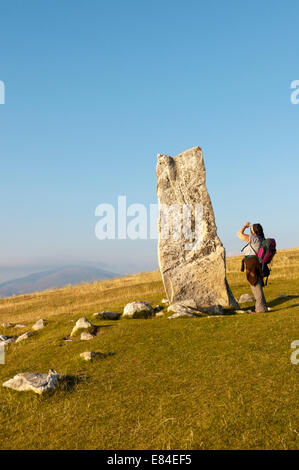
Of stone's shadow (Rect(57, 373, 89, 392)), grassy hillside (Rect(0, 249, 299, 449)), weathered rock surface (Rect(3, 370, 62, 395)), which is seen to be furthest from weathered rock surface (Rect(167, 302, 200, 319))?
weathered rock surface (Rect(3, 370, 62, 395))

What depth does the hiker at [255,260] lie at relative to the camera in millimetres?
17109

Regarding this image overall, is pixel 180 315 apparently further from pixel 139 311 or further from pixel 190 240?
pixel 190 240

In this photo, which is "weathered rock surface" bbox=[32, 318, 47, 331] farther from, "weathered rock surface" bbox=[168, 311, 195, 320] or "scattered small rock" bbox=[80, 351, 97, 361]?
"scattered small rock" bbox=[80, 351, 97, 361]

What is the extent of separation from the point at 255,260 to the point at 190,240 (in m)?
4.62

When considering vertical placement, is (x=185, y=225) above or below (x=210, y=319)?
above

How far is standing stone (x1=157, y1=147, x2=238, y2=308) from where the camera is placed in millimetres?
20359

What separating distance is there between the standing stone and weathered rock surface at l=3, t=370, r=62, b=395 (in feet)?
33.7

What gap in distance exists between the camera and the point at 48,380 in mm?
10422

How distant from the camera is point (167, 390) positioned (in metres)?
9.56

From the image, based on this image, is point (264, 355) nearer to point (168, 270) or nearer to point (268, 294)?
point (168, 270)

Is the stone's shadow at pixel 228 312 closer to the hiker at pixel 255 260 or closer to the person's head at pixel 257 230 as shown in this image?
the hiker at pixel 255 260

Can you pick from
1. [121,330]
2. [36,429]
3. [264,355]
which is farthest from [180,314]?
[36,429]

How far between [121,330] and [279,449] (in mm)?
9939
